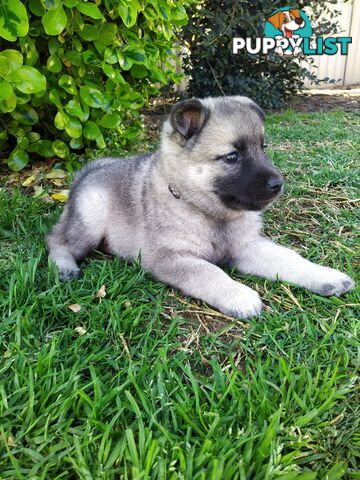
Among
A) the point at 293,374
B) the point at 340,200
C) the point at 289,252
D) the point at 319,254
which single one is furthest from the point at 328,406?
the point at 340,200

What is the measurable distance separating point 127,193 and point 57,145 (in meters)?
1.39

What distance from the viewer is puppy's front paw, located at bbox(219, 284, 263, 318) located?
236cm

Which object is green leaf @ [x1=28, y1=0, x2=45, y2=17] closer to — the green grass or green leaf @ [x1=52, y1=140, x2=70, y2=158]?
green leaf @ [x1=52, y1=140, x2=70, y2=158]

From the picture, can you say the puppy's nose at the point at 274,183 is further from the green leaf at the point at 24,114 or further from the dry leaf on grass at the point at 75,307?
the green leaf at the point at 24,114

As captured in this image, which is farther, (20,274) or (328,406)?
(20,274)

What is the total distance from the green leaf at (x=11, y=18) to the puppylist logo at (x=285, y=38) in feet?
15.0

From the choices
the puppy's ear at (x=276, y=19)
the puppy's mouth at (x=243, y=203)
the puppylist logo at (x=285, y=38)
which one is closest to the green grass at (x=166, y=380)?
the puppy's mouth at (x=243, y=203)

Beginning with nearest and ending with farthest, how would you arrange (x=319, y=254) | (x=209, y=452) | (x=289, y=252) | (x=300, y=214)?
(x=209, y=452) < (x=289, y=252) < (x=319, y=254) < (x=300, y=214)

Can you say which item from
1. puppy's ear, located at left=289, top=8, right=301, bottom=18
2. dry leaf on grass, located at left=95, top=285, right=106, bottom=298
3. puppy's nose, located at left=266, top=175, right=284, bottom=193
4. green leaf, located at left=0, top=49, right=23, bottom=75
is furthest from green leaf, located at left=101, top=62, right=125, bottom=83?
puppy's ear, located at left=289, top=8, right=301, bottom=18

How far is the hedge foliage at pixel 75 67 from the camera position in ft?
10.3

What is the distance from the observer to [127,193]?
3102mm

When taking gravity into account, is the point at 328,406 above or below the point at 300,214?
above

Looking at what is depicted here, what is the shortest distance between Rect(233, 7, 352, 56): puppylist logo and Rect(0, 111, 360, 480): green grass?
4958 mm

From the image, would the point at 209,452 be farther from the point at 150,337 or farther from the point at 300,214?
the point at 300,214
